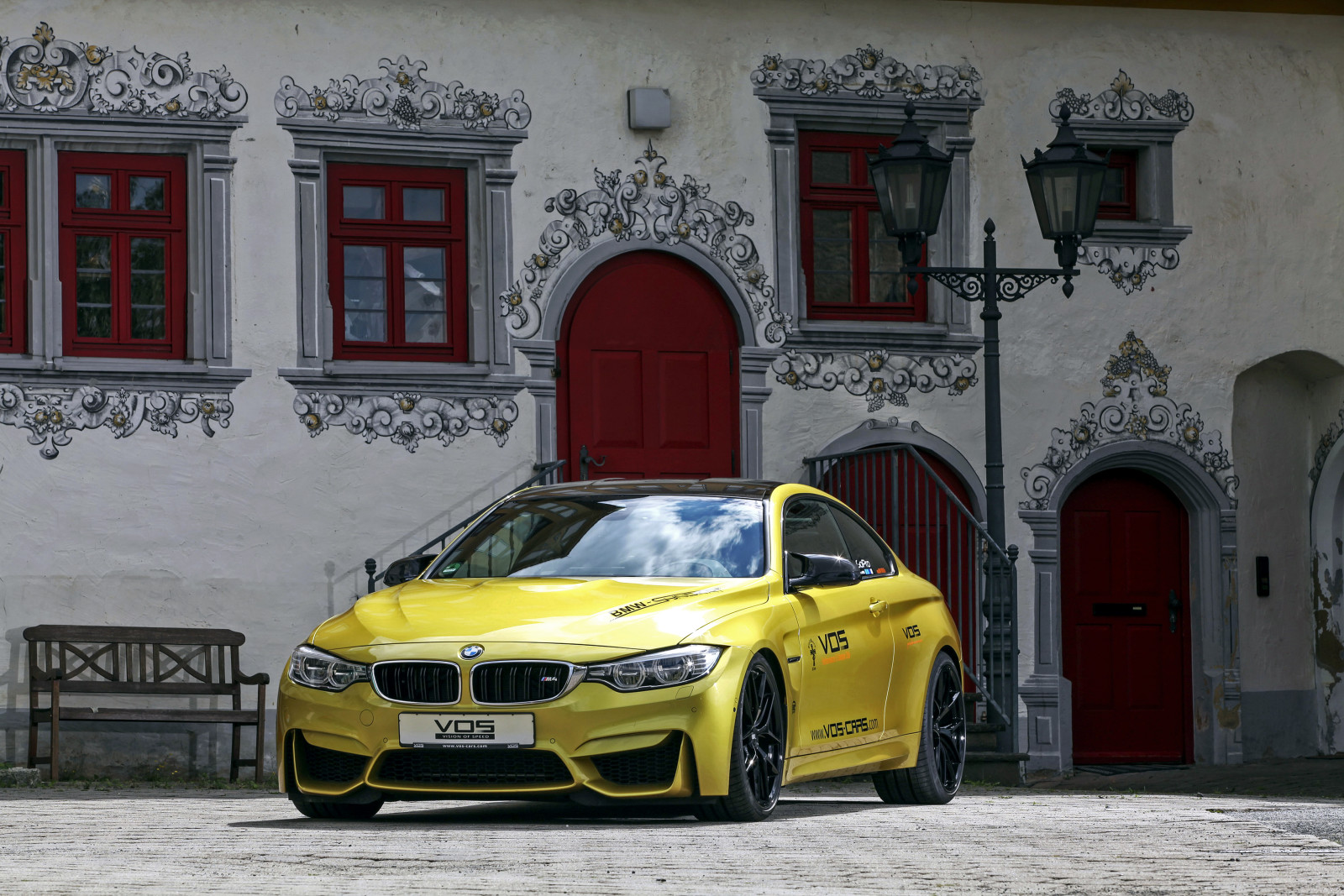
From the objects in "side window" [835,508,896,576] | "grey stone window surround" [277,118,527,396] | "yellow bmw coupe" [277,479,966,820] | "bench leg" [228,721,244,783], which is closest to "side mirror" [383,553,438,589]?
"yellow bmw coupe" [277,479,966,820]

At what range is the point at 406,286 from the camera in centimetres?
1548

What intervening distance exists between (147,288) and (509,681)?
789 cm

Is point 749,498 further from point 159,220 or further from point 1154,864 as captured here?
point 159,220

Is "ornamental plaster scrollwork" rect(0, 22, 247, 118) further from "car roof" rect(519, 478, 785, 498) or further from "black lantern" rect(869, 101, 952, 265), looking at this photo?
"car roof" rect(519, 478, 785, 498)

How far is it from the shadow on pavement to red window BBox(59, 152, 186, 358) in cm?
627

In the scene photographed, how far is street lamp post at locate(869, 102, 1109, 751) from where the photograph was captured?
13.9m

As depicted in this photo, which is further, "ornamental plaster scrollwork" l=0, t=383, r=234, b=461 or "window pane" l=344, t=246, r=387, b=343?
"window pane" l=344, t=246, r=387, b=343

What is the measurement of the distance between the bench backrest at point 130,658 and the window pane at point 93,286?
2.16m

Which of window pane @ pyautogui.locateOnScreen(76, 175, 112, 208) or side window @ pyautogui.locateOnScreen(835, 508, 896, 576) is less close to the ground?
window pane @ pyautogui.locateOnScreen(76, 175, 112, 208)

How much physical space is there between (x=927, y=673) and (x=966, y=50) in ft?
25.3

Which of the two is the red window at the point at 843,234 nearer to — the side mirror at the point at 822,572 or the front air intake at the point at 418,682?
the side mirror at the point at 822,572

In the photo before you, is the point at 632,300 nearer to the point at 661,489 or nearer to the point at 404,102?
the point at 404,102

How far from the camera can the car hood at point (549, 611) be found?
8.09m

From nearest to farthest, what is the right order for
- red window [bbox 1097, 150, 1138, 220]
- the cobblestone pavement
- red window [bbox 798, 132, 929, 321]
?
the cobblestone pavement → red window [bbox 798, 132, 929, 321] → red window [bbox 1097, 150, 1138, 220]
